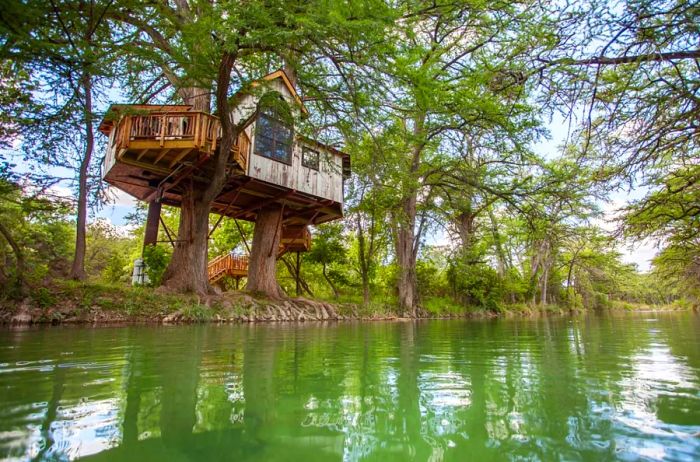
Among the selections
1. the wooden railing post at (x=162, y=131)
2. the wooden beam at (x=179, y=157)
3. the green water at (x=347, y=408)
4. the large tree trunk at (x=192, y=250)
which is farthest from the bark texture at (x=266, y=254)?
the green water at (x=347, y=408)

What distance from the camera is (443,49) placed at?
684cm

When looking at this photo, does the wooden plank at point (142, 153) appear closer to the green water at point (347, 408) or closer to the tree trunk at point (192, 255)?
the tree trunk at point (192, 255)

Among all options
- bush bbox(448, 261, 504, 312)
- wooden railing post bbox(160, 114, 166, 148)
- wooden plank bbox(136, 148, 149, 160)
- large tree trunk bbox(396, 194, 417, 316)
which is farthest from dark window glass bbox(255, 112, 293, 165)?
bush bbox(448, 261, 504, 312)

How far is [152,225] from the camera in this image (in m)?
12.6

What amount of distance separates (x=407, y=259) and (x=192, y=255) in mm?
11248

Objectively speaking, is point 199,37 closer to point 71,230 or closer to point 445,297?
point 71,230

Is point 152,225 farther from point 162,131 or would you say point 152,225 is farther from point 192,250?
point 162,131

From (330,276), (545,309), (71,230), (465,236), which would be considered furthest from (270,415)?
(545,309)

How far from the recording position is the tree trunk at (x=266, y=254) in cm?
1394

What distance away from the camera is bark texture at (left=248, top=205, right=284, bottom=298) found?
13.9m

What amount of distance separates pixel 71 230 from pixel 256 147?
13.1 metres

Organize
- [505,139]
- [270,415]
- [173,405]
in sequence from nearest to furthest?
[270,415]
[173,405]
[505,139]

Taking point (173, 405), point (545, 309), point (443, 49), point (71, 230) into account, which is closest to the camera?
point (173, 405)

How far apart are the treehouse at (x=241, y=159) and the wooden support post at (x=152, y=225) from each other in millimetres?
31
